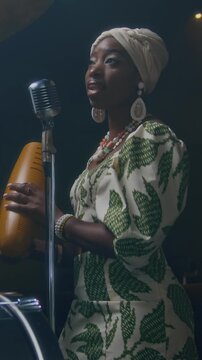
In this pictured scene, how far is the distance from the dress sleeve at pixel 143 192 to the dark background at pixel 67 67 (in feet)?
6.08

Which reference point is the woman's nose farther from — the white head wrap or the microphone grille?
the microphone grille

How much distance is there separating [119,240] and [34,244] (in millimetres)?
A: 189

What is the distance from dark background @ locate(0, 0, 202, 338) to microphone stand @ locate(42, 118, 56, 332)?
186 centimetres

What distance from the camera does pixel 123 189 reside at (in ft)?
4.21

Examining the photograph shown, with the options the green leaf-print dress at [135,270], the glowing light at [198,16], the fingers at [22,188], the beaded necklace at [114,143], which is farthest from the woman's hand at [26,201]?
the glowing light at [198,16]

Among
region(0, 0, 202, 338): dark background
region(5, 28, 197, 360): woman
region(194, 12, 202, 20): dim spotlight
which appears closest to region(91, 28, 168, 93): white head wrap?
region(5, 28, 197, 360): woman

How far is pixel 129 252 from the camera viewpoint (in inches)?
48.7

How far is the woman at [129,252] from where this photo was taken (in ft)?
4.07

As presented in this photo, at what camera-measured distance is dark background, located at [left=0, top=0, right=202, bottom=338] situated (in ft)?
10.4

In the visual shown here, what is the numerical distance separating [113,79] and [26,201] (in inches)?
13.6

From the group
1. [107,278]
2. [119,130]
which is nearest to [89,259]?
[107,278]

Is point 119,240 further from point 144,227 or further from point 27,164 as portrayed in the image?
point 27,164

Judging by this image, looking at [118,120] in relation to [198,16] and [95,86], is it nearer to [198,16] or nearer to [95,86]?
[95,86]

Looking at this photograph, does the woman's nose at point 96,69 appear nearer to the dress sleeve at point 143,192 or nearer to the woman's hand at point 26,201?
the dress sleeve at point 143,192
